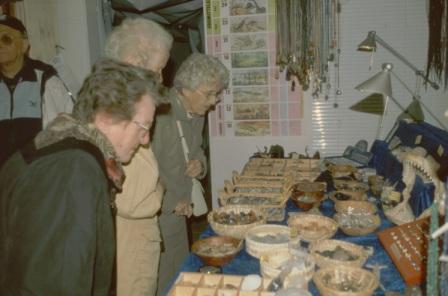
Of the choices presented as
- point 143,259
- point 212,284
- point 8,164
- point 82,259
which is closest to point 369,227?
point 212,284

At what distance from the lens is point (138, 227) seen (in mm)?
2158

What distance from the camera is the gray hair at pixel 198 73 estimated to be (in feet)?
9.58

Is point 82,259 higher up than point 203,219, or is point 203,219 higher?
point 82,259

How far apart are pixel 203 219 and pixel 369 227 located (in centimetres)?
380

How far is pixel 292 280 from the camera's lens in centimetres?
175

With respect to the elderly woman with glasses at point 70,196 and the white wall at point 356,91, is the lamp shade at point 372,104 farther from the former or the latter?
the elderly woman with glasses at point 70,196

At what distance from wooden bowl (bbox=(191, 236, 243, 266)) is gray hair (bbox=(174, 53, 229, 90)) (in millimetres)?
1128

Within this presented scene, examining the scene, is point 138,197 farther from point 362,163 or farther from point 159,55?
point 362,163

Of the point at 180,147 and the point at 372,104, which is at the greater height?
the point at 372,104

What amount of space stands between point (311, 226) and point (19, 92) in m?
2.64

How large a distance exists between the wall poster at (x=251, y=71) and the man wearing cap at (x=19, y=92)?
1.82 meters

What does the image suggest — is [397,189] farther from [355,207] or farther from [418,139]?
[418,139]

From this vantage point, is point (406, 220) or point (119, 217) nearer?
point (119, 217)

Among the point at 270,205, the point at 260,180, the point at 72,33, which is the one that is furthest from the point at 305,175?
the point at 72,33
